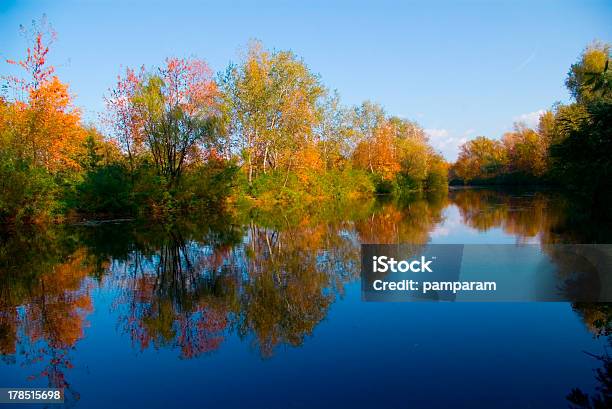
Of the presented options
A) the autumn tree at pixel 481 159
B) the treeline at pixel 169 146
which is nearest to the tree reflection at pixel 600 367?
the treeline at pixel 169 146

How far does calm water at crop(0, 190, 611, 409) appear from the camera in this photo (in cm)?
484

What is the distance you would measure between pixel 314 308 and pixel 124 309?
11.3ft

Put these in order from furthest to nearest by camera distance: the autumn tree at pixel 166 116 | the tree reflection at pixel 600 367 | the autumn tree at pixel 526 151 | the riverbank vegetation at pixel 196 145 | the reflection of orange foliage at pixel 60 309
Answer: the autumn tree at pixel 526 151 < the autumn tree at pixel 166 116 < the riverbank vegetation at pixel 196 145 < the reflection of orange foliage at pixel 60 309 < the tree reflection at pixel 600 367

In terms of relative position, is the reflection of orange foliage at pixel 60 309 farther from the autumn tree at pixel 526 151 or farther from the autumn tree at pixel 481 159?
the autumn tree at pixel 481 159

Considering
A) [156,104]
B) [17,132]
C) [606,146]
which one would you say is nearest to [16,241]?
[17,132]

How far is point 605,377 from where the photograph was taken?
16.3ft

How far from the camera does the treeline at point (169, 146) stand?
22.5 m

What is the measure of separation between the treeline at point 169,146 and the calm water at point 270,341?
499 inches

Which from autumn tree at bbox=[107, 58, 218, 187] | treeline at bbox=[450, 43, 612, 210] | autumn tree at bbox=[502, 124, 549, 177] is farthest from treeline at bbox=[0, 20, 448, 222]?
autumn tree at bbox=[502, 124, 549, 177]

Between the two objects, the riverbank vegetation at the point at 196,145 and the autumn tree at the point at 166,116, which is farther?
the autumn tree at the point at 166,116

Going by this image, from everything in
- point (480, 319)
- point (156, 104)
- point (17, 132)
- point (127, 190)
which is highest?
point (156, 104)

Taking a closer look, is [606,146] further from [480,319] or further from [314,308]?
[314,308]

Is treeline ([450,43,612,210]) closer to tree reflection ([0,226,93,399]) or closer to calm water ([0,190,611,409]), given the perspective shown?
calm water ([0,190,611,409])

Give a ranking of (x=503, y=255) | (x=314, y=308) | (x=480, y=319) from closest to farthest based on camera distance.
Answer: (x=480, y=319), (x=314, y=308), (x=503, y=255)
